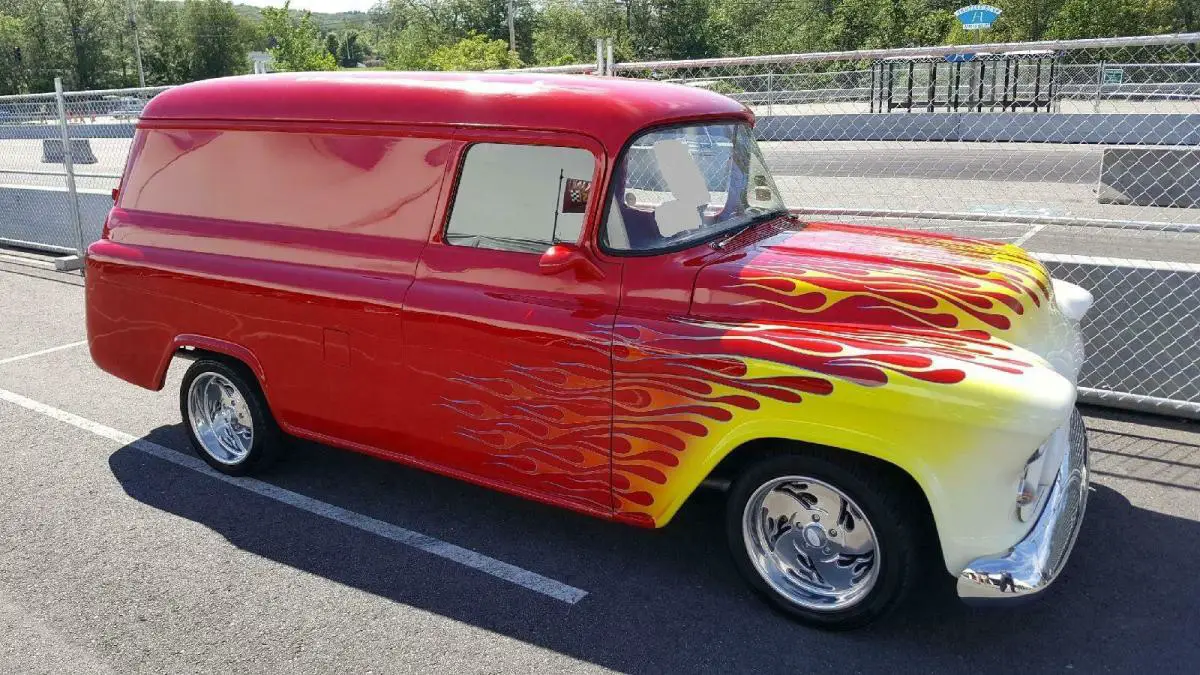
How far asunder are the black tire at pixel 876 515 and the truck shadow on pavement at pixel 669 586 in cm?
14

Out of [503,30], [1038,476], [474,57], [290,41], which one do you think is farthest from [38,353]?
[503,30]

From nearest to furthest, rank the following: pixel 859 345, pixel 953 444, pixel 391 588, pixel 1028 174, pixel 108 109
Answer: pixel 953 444
pixel 859 345
pixel 391 588
pixel 108 109
pixel 1028 174

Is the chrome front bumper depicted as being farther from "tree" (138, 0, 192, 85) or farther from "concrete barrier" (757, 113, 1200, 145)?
"tree" (138, 0, 192, 85)

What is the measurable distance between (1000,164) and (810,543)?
15284 mm

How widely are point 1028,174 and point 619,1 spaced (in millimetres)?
49559

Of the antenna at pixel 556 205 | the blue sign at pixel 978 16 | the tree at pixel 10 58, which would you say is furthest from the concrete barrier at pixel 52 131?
the tree at pixel 10 58

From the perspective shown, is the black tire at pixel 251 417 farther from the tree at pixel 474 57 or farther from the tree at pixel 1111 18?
the tree at pixel 1111 18

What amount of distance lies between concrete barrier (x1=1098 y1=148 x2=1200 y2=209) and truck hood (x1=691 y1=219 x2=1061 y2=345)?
1110 cm

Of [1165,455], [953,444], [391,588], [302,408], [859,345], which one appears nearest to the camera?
[953,444]

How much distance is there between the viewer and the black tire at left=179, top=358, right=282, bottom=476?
4.73m

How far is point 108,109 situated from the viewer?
1034cm

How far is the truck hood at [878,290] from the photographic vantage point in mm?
3305

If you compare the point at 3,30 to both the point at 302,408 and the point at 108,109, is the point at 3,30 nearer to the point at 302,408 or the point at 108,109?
the point at 108,109

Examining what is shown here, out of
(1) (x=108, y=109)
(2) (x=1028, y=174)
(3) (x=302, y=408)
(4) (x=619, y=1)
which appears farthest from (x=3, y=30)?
(3) (x=302, y=408)
